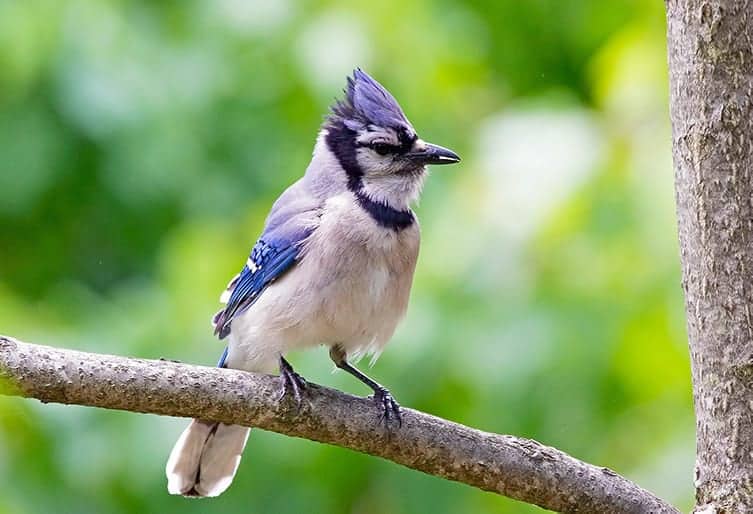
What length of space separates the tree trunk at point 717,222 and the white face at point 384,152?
105 cm

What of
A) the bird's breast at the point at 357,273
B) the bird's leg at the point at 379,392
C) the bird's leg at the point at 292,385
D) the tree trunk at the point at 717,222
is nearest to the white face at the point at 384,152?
the bird's breast at the point at 357,273

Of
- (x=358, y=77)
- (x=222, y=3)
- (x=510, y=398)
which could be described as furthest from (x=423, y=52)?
(x=510, y=398)

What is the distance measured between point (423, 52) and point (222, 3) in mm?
727

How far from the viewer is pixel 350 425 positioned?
104 inches

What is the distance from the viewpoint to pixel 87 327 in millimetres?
3891

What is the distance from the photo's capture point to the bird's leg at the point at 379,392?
2650 mm

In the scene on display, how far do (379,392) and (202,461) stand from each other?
0.67m

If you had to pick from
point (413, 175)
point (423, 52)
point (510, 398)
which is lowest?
point (510, 398)

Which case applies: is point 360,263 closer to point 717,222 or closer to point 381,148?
point 381,148

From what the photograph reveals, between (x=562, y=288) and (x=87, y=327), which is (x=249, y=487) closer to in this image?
(x=87, y=327)

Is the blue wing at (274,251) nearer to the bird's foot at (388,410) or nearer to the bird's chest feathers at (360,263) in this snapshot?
the bird's chest feathers at (360,263)

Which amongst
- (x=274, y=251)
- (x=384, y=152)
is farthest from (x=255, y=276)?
(x=384, y=152)

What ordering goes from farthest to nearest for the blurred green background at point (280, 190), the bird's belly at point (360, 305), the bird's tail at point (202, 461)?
the blurred green background at point (280, 190)
the bird's tail at point (202, 461)
the bird's belly at point (360, 305)

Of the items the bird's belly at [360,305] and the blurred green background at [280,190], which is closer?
the bird's belly at [360,305]
